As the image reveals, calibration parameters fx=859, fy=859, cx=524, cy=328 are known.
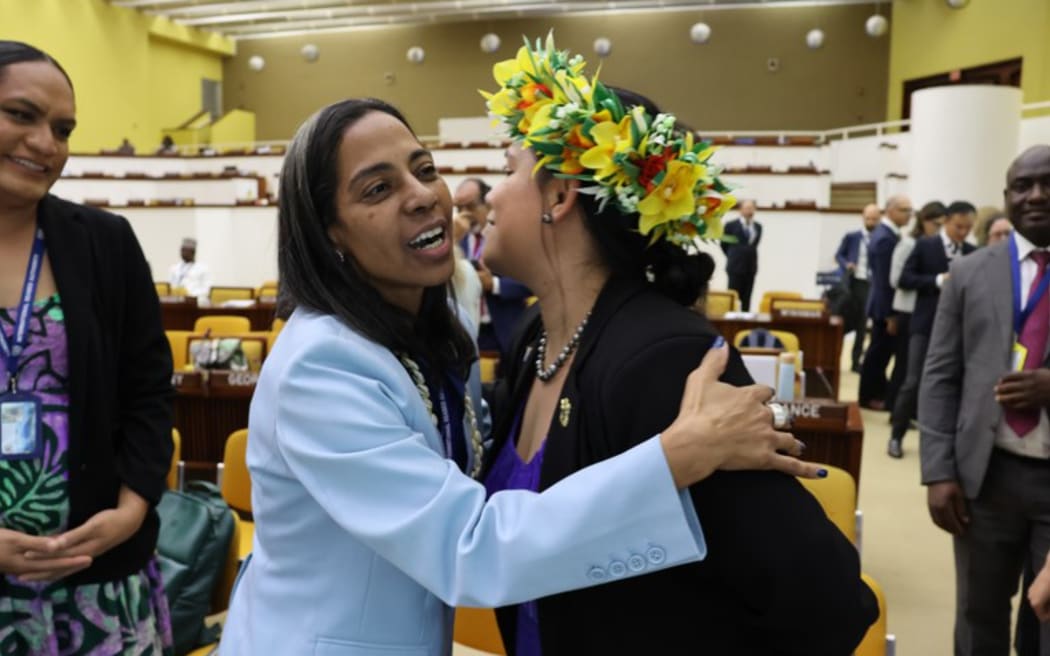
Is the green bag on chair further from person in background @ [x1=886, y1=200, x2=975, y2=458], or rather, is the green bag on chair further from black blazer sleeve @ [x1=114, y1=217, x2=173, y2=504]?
person in background @ [x1=886, y1=200, x2=975, y2=458]

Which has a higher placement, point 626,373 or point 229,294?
point 626,373

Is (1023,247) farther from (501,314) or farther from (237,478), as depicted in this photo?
(501,314)

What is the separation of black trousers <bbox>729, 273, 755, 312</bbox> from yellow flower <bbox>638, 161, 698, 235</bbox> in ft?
28.0

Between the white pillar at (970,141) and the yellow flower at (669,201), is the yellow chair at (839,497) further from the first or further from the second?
the white pillar at (970,141)

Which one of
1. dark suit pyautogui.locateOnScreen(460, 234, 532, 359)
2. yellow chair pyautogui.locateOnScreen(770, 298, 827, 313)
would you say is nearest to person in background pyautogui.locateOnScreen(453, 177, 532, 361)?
dark suit pyautogui.locateOnScreen(460, 234, 532, 359)

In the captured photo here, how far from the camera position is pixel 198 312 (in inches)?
290

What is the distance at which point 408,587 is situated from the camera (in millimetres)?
1083

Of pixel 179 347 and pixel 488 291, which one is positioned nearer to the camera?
pixel 488 291

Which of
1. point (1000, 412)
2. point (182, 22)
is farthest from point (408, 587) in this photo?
point (182, 22)

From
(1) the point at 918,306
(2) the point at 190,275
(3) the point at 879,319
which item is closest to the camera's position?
(1) the point at 918,306

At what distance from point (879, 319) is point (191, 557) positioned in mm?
5613

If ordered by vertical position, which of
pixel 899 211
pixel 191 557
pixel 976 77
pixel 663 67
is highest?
pixel 663 67

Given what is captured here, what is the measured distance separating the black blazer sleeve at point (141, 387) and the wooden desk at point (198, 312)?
Answer: 18.9 feet

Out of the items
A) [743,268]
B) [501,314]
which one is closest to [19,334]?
[501,314]
